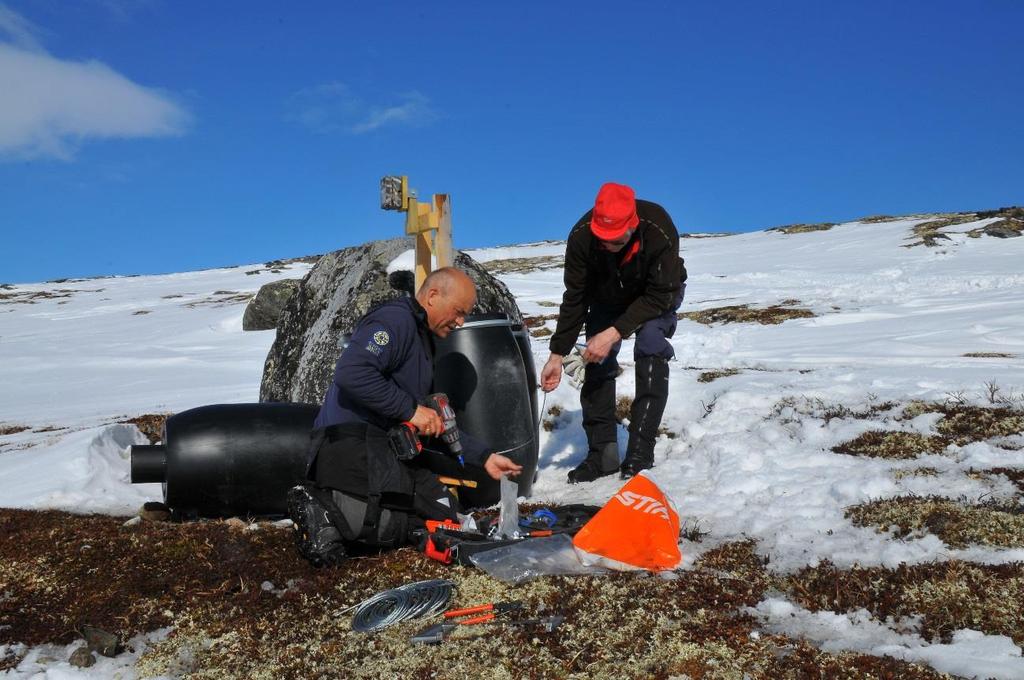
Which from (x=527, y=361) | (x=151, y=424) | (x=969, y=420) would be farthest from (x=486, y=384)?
(x=151, y=424)

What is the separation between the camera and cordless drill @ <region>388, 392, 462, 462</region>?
4480mm

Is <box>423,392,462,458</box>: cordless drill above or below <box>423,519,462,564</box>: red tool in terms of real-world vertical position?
above

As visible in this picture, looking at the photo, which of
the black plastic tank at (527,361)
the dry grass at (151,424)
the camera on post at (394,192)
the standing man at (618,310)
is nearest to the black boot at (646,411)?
the standing man at (618,310)

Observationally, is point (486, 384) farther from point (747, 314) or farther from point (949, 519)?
point (747, 314)

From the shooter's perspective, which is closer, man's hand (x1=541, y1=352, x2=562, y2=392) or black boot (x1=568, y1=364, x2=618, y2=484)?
man's hand (x1=541, y1=352, x2=562, y2=392)

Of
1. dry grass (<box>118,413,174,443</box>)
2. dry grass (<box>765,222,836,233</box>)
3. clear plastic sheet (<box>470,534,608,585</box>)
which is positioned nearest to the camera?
clear plastic sheet (<box>470,534,608,585</box>)

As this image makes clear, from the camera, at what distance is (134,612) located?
12.2 ft

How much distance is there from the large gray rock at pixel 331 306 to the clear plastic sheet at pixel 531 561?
3.32 meters

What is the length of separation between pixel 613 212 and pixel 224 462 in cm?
326

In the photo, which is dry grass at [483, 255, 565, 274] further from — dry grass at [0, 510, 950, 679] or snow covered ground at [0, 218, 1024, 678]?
dry grass at [0, 510, 950, 679]

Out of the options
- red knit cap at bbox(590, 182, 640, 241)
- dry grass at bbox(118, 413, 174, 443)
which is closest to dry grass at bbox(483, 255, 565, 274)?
dry grass at bbox(118, 413, 174, 443)

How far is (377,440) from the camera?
448 cm

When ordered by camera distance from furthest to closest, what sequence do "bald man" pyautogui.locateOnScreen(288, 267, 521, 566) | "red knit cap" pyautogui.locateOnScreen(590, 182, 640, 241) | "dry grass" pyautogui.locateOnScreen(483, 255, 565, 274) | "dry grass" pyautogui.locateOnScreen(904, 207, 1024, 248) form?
"dry grass" pyautogui.locateOnScreen(483, 255, 565, 274) < "dry grass" pyautogui.locateOnScreen(904, 207, 1024, 248) < "red knit cap" pyautogui.locateOnScreen(590, 182, 640, 241) < "bald man" pyautogui.locateOnScreen(288, 267, 521, 566)

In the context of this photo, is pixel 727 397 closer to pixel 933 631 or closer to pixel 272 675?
pixel 933 631
